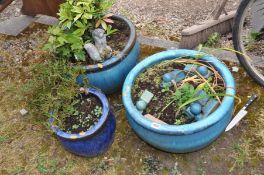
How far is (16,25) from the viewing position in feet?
15.1

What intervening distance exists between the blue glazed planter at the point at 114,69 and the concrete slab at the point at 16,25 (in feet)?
5.30

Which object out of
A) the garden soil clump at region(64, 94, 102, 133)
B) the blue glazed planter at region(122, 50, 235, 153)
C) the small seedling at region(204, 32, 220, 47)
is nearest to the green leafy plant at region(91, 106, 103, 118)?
the garden soil clump at region(64, 94, 102, 133)

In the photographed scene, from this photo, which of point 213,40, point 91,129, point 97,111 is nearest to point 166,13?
point 213,40

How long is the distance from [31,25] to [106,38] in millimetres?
1424

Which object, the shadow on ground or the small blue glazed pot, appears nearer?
the small blue glazed pot

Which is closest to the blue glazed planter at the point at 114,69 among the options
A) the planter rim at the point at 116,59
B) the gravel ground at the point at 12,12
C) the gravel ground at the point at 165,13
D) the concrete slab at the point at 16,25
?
the planter rim at the point at 116,59

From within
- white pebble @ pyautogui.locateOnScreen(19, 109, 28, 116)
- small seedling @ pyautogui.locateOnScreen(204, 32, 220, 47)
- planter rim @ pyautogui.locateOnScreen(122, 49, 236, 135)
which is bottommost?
white pebble @ pyautogui.locateOnScreen(19, 109, 28, 116)

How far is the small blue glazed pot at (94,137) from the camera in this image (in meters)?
3.03

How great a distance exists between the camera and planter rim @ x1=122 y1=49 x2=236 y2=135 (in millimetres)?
2801

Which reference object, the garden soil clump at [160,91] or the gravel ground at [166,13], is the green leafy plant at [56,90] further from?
the gravel ground at [166,13]

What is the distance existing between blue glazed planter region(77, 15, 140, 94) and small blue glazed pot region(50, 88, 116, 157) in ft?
0.45

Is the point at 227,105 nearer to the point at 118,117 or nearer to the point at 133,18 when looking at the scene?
the point at 118,117

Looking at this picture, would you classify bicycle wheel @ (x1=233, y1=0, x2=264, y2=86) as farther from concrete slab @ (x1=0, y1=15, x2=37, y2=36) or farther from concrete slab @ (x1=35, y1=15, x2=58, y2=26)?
concrete slab @ (x1=0, y1=15, x2=37, y2=36)

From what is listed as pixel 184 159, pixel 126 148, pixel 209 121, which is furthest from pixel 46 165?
pixel 209 121
